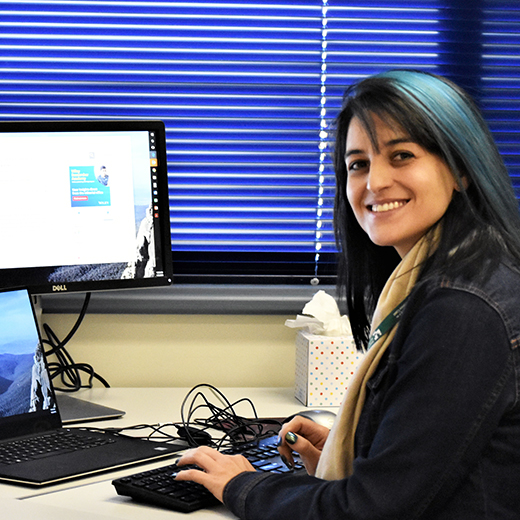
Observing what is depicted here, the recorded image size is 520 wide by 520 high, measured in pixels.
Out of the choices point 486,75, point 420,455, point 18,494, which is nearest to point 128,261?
point 18,494

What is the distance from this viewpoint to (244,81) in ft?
6.20

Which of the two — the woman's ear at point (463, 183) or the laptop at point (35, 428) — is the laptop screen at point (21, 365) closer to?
the laptop at point (35, 428)

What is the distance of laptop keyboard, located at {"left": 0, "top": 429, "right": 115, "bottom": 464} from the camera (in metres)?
1.18

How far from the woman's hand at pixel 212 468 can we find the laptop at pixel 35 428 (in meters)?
0.17

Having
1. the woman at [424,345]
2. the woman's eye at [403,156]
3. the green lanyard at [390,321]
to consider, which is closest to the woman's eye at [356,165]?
the woman at [424,345]

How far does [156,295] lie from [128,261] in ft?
0.68

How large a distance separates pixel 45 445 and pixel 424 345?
0.76 m

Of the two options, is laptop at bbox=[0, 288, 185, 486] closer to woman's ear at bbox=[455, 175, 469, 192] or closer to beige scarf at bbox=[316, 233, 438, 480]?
beige scarf at bbox=[316, 233, 438, 480]

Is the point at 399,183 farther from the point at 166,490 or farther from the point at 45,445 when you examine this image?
the point at 45,445

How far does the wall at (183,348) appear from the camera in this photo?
1852 millimetres

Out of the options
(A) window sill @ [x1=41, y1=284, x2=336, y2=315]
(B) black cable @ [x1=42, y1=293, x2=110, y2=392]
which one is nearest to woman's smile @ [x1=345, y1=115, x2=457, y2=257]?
(A) window sill @ [x1=41, y1=284, x2=336, y2=315]

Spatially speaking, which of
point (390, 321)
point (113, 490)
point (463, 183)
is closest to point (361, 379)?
point (390, 321)

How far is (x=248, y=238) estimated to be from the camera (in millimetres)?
1924

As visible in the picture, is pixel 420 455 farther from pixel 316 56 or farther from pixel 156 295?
pixel 316 56
